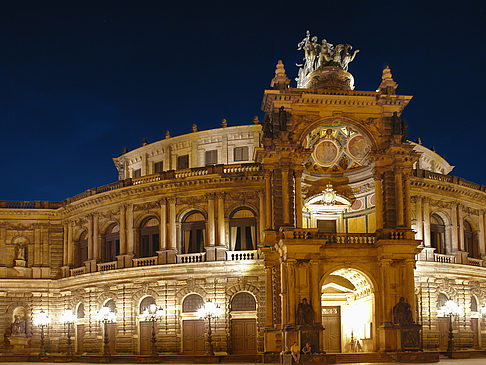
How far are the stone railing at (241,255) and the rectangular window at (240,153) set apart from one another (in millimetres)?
11375

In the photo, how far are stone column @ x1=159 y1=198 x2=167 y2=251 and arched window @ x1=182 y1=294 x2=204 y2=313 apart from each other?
13.1 ft

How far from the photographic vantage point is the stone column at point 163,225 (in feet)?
163

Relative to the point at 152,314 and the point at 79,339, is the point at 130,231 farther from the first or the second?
the point at 79,339

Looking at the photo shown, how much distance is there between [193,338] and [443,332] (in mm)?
17306

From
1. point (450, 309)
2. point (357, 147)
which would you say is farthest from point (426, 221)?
point (357, 147)

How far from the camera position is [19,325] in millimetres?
54500

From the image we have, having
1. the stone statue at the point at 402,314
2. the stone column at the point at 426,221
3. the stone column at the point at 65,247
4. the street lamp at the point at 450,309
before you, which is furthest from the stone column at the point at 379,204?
the stone column at the point at 65,247

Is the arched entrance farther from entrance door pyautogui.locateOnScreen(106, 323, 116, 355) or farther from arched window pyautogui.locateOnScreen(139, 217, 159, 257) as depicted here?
entrance door pyautogui.locateOnScreen(106, 323, 116, 355)

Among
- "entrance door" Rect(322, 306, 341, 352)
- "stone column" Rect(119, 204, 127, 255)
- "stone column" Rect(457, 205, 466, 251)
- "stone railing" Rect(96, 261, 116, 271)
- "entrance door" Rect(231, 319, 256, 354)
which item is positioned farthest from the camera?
"stone railing" Rect(96, 261, 116, 271)

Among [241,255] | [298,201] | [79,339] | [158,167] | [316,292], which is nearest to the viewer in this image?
[316,292]

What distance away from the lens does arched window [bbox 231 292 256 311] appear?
155ft

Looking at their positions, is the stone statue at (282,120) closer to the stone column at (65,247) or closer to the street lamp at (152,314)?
the street lamp at (152,314)

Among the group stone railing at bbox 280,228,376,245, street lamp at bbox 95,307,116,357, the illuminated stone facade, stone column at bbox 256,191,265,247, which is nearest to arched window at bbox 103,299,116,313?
the illuminated stone facade

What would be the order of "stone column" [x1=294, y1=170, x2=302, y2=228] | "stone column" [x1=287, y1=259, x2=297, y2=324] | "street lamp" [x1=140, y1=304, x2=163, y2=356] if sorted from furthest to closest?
"street lamp" [x1=140, y1=304, x2=163, y2=356]
"stone column" [x1=294, y1=170, x2=302, y2=228]
"stone column" [x1=287, y1=259, x2=297, y2=324]
